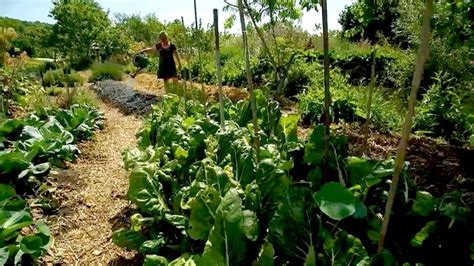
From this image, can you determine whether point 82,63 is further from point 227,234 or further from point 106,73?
point 227,234

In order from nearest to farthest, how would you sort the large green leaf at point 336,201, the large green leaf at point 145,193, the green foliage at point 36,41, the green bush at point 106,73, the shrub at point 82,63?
the large green leaf at point 336,201 → the large green leaf at point 145,193 → the green bush at point 106,73 → the shrub at point 82,63 → the green foliage at point 36,41

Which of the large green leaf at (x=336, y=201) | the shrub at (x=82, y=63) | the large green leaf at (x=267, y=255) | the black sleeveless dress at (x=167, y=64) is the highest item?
the shrub at (x=82, y=63)

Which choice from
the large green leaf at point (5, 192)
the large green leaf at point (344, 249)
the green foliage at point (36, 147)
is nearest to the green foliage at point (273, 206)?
the large green leaf at point (344, 249)

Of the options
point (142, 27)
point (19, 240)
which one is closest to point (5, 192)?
point (19, 240)

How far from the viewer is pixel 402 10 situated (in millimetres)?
7207

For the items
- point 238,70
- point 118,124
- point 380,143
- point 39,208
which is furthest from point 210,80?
point 39,208

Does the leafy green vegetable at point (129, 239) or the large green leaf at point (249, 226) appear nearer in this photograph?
the large green leaf at point (249, 226)

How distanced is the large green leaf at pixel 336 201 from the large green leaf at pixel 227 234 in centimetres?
34

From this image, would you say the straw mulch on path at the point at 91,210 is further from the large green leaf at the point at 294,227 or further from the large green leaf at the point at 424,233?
the large green leaf at the point at 424,233

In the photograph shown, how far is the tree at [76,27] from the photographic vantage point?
26.5 m

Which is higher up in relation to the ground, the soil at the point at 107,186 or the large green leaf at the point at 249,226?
the large green leaf at the point at 249,226

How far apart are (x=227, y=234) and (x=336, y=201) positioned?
0.45 m

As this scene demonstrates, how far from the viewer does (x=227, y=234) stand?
59.9 inches

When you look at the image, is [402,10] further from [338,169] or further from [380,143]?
[338,169]
